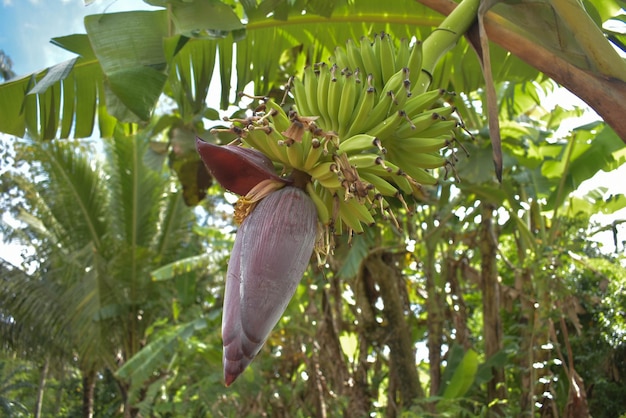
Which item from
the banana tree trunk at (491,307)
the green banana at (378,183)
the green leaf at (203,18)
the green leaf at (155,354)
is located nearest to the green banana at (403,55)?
the green banana at (378,183)

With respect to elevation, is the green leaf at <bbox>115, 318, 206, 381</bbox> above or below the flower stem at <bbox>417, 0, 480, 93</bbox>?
below

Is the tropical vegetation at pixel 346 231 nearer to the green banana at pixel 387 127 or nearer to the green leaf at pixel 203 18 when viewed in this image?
the green leaf at pixel 203 18

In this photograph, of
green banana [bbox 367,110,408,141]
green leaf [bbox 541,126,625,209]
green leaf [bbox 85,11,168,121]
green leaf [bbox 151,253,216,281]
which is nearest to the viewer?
green banana [bbox 367,110,408,141]

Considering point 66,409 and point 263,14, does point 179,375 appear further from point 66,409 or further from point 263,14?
point 66,409

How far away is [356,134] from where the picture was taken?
42.5 inches

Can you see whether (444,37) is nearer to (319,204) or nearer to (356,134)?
(356,134)

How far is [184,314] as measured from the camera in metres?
5.59

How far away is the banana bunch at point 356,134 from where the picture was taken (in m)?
0.95

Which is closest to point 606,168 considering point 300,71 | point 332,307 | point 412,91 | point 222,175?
point 300,71

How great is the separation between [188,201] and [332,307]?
5.31ft

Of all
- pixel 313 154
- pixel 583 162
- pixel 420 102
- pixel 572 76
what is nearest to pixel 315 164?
pixel 313 154

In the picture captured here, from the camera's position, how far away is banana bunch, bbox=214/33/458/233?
0.95 meters

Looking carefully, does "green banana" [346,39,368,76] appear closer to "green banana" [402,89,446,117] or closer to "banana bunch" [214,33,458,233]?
"banana bunch" [214,33,458,233]

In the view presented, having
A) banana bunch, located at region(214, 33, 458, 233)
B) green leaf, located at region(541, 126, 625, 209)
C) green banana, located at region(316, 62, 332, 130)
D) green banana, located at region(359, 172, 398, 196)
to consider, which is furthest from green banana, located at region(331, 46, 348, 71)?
green leaf, located at region(541, 126, 625, 209)
